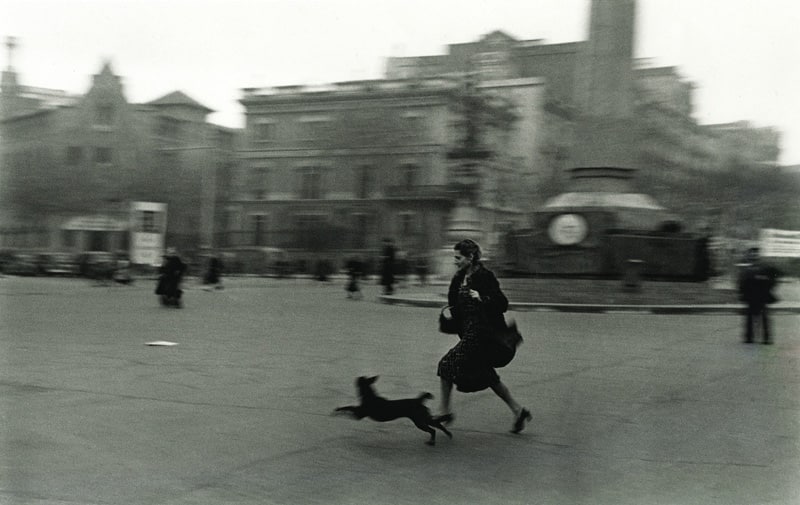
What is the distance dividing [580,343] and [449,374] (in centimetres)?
766

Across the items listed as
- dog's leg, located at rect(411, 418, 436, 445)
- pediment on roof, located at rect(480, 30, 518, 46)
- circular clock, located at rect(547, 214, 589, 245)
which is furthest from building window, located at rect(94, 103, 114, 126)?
dog's leg, located at rect(411, 418, 436, 445)

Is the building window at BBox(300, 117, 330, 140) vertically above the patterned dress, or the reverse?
the building window at BBox(300, 117, 330, 140)

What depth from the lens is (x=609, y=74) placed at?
23297mm

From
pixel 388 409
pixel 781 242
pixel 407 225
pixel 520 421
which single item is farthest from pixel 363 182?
pixel 388 409

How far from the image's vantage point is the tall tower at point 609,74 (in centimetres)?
2327

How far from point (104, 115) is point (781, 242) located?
3680 cm

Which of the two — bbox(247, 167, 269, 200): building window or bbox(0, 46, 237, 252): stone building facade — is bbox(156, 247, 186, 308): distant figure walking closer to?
bbox(0, 46, 237, 252): stone building facade

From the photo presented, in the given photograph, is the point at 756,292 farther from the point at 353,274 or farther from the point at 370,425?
the point at 353,274

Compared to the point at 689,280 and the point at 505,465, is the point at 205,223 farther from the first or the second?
the point at 505,465

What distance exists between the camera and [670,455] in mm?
6496

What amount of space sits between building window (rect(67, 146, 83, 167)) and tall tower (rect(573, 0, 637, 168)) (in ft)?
96.0

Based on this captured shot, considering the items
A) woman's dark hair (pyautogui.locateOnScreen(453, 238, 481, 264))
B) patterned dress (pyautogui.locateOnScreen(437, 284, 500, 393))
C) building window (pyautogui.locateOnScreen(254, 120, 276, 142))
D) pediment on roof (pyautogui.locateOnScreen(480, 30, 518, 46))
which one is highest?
pediment on roof (pyautogui.locateOnScreen(480, 30, 518, 46))

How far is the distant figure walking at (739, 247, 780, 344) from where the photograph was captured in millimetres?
14977

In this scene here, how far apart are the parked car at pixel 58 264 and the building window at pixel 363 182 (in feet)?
50.8
